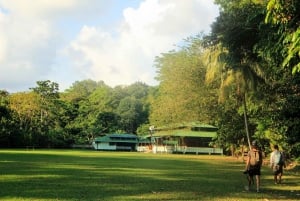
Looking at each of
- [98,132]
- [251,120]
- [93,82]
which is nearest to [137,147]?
[98,132]

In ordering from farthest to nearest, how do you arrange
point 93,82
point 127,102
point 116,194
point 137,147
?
point 93,82, point 127,102, point 137,147, point 116,194

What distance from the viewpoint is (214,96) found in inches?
1828

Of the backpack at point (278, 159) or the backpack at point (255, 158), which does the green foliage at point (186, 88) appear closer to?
the backpack at point (278, 159)

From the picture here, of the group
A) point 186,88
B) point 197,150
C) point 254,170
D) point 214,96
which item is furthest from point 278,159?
point 197,150

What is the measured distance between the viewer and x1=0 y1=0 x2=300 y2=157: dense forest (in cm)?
1244

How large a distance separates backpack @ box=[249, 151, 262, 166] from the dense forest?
289 cm

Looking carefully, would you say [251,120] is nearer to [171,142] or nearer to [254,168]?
[254,168]

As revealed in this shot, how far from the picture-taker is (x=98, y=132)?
95.8 meters

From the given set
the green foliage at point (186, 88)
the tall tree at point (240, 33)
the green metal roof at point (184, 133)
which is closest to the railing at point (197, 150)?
the green metal roof at point (184, 133)

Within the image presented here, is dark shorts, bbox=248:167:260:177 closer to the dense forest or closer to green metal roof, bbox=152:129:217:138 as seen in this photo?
the dense forest

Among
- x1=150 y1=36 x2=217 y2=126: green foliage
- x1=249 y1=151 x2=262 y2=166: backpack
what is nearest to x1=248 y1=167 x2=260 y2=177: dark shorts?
x1=249 y1=151 x2=262 y2=166: backpack

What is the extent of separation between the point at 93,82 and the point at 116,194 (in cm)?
11898

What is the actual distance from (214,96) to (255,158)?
31313 mm

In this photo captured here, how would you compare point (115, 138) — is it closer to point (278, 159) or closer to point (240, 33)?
point (278, 159)
